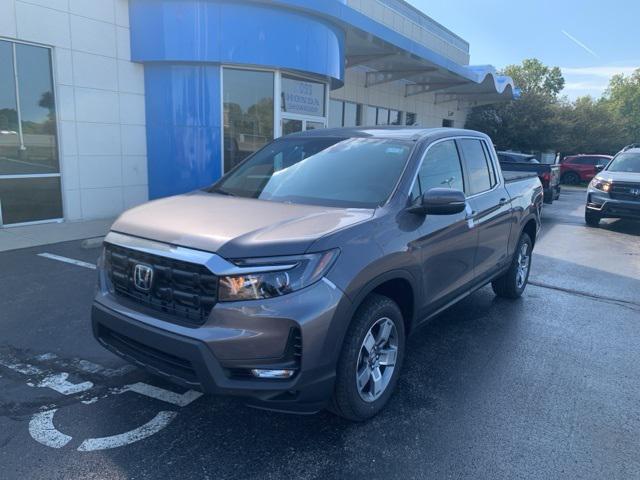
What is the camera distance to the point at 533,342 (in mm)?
4520

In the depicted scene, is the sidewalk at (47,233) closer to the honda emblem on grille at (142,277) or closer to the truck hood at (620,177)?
the honda emblem on grille at (142,277)

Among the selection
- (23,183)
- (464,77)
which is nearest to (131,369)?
(23,183)

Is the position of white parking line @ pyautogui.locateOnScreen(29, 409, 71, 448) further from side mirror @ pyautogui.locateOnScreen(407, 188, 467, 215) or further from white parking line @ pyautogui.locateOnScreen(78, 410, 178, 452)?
side mirror @ pyautogui.locateOnScreen(407, 188, 467, 215)

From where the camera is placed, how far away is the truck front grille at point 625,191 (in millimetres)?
10677

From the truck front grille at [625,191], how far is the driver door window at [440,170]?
8.60 m

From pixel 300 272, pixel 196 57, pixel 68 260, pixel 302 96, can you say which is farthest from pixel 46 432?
pixel 302 96

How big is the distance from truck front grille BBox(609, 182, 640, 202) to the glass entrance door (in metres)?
11.9

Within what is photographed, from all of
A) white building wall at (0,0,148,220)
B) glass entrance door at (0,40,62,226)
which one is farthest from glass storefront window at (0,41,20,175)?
white building wall at (0,0,148,220)

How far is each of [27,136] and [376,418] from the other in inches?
331

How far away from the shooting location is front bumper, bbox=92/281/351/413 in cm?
245

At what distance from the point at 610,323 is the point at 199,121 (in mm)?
8261

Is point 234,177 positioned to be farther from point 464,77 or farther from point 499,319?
point 464,77

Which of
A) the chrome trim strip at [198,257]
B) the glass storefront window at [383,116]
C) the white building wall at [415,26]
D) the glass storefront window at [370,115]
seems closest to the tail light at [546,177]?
the glass storefront window at [370,115]

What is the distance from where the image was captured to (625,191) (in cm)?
1084
